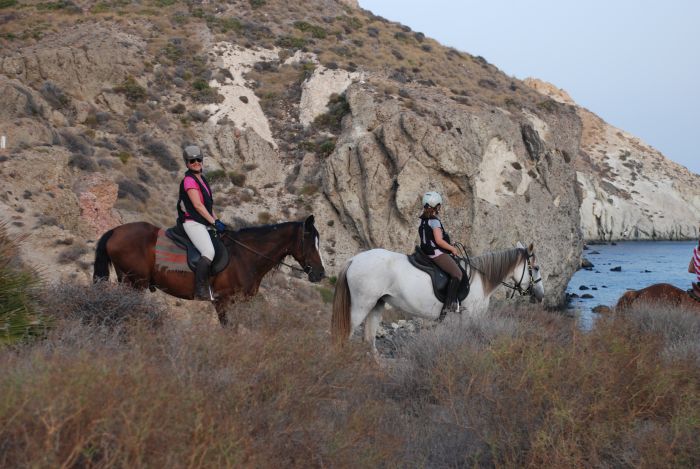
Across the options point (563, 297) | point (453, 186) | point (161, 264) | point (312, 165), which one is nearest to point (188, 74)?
point (312, 165)

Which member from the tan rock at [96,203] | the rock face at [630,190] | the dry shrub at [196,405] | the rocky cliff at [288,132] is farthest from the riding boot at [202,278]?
the rock face at [630,190]

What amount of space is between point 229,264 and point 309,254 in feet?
4.08

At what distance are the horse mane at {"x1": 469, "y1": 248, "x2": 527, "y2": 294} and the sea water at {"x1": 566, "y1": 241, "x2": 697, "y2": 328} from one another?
15.7m

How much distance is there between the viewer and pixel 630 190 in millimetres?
97875

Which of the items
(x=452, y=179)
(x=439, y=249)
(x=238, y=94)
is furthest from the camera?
(x=238, y=94)

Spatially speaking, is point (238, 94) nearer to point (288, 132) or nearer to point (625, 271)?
point (288, 132)

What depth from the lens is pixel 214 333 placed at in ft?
16.7

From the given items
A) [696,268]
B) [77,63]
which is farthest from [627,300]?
[77,63]

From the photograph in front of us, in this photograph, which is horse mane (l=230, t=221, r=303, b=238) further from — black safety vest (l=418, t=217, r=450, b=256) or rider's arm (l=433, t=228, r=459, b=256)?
rider's arm (l=433, t=228, r=459, b=256)

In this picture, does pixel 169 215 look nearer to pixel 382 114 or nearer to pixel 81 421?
pixel 382 114

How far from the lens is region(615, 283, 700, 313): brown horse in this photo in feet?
37.1

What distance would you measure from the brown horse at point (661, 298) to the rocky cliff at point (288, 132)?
14.7 m

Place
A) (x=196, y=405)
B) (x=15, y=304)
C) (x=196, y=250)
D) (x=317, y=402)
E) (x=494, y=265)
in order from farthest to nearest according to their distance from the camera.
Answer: (x=494, y=265) < (x=196, y=250) < (x=15, y=304) < (x=317, y=402) < (x=196, y=405)

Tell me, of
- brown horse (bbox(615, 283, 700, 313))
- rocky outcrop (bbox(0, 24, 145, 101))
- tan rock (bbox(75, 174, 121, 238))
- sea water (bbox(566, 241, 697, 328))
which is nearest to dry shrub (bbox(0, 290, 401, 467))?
brown horse (bbox(615, 283, 700, 313))
